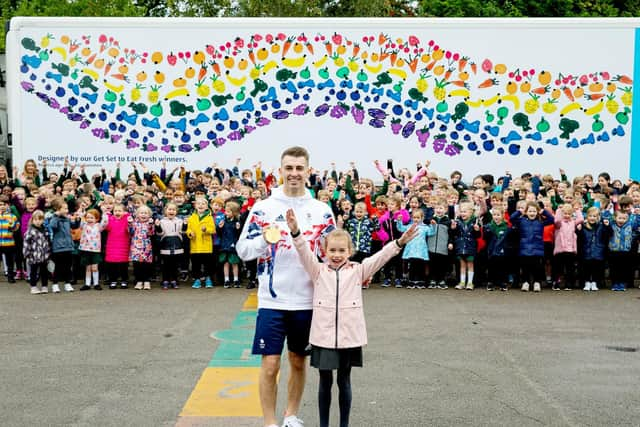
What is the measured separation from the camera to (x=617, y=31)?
574 inches

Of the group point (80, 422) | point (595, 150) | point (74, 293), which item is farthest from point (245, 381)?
point (595, 150)

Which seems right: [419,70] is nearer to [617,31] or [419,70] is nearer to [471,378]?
[617,31]

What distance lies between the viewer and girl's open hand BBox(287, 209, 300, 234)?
5266mm

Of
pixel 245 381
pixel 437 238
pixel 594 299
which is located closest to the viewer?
pixel 245 381

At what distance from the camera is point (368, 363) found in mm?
7629

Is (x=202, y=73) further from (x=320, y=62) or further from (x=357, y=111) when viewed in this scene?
(x=357, y=111)

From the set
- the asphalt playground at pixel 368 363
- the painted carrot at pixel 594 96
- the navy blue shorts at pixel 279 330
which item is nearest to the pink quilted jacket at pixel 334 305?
the navy blue shorts at pixel 279 330

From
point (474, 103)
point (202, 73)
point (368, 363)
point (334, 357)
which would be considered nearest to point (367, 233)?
point (474, 103)

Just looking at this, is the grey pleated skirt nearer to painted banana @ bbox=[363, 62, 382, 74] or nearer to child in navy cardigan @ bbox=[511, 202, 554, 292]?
child in navy cardigan @ bbox=[511, 202, 554, 292]

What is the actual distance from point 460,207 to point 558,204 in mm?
1790

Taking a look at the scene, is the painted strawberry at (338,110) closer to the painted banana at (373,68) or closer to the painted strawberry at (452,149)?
the painted banana at (373,68)

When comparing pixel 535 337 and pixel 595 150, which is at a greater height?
pixel 595 150

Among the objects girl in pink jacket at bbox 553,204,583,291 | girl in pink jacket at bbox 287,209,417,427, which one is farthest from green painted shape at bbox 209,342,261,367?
girl in pink jacket at bbox 553,204,583,291

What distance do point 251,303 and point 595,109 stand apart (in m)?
7.06
